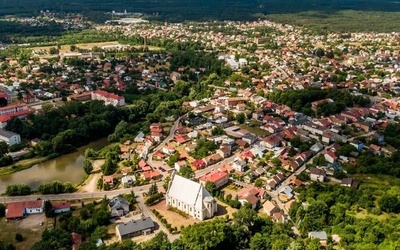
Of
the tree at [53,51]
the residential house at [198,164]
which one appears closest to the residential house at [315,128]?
the residential house at [198,164]

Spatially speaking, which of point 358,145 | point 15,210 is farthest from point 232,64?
point 15,210

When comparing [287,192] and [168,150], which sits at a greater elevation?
[168,150]

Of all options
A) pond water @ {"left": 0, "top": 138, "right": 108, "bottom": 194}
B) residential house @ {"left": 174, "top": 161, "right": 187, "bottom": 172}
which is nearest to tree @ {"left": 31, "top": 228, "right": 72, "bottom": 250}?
pond water @ {"left": 0, "top": 138, "right": 108, "bottom": 194}

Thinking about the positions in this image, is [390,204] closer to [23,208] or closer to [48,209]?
[48,209]

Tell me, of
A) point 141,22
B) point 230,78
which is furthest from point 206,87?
point 141,22

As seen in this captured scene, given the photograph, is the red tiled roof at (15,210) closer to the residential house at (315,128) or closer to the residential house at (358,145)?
the residential house at (315,128)

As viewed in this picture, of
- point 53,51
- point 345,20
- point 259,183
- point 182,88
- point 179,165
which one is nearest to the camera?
point 259,183

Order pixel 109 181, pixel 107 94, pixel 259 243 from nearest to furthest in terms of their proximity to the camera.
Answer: pixel 259 243 < pixel 109 181 < pixel 107 94
